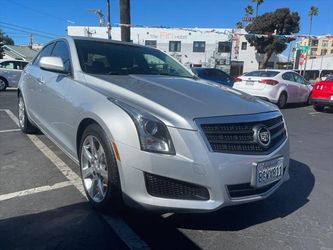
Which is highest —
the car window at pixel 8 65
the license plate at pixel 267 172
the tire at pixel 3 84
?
the license plate at pixel 267 172

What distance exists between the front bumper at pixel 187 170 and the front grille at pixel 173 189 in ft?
0.09

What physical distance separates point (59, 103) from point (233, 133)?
2094 millimetres

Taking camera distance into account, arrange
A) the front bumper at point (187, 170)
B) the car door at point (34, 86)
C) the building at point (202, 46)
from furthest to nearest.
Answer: the building at point (202, 46) < the car door at point (34, 86) < the front bumper at point (187, 170)

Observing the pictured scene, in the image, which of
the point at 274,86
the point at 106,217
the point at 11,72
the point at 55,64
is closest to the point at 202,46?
the point at 11,72

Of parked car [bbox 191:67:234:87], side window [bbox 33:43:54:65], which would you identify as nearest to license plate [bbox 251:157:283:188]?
side window [bbox 33:43:54:65]

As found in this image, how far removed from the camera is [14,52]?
53562mm

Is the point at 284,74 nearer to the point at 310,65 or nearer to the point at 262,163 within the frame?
the point at 262,163

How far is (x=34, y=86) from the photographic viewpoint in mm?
5090

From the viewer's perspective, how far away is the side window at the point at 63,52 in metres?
4.11

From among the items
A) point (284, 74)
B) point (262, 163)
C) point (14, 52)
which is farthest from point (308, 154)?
point (14, 52)

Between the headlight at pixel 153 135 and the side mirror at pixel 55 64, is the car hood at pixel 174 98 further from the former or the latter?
the side mirror at pixel 55 64

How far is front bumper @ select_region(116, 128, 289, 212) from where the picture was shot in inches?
105

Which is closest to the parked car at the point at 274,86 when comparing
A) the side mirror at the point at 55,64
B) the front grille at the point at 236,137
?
the side mirror at the point at 55,64

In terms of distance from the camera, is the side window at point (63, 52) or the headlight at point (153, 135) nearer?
the headlight at point (153, 135)
